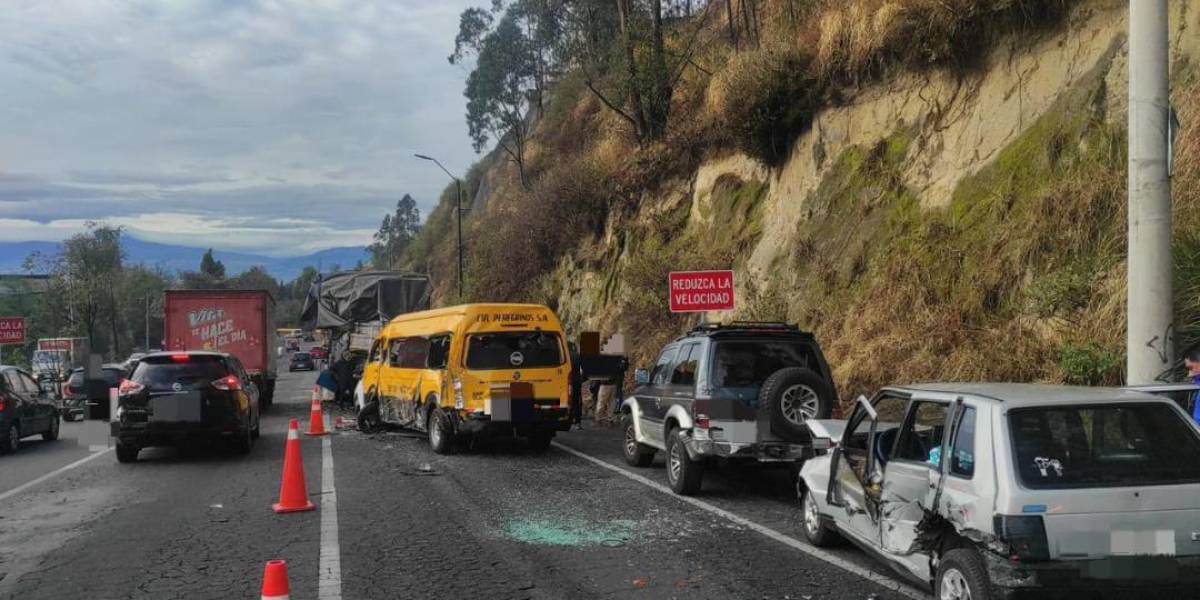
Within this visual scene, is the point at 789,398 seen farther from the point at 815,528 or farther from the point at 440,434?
the point at 440,434

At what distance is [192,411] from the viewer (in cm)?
1312

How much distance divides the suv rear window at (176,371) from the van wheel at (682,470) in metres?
7.30

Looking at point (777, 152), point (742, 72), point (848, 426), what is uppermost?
point (742, 72)

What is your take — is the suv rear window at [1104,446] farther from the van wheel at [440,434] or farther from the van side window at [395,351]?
the van side window at [395,351]

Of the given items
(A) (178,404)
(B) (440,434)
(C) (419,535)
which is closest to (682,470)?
(C) (419,535)

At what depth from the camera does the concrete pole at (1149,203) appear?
25.5 feet

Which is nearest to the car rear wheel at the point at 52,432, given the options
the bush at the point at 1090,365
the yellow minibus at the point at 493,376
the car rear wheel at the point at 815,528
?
the yellow minibus at the point at 493,376

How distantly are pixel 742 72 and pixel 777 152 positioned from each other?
190cm

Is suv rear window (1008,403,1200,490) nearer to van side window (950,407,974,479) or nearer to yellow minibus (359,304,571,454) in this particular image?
van side window (950,407,974,479)

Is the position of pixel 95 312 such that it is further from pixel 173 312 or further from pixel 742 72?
pixel 742 72

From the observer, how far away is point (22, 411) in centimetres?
1608

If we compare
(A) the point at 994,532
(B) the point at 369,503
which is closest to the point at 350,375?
(B) the point at 369,503

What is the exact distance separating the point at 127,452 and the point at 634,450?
7.39 meters

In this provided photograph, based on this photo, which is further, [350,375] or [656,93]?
[656,93]
